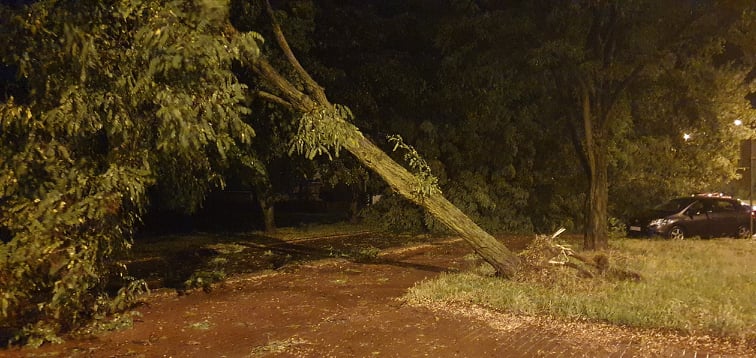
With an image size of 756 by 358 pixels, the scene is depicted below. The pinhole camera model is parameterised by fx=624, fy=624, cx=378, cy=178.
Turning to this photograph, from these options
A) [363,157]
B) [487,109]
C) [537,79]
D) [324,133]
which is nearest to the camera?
[324,133]

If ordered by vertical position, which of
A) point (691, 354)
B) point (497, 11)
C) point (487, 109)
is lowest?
point (691, 354)

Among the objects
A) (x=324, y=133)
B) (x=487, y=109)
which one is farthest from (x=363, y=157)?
(x=487, y=109)

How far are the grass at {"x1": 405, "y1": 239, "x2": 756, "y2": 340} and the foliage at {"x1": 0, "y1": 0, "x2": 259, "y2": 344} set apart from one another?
3.95 m

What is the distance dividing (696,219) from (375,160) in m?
12.0

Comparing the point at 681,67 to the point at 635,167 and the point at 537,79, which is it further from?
the point at 635,167

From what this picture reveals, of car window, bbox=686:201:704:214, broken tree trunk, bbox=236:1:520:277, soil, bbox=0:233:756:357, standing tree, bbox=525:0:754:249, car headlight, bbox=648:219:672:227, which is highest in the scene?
standing tree, bbox=525:0:754:249

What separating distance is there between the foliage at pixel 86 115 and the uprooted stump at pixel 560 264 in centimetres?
500

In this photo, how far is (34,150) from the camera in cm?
633

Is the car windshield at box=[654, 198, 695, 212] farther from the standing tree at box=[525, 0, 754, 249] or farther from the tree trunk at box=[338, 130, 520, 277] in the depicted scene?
the tree trunk at box=[338, 130, 520, 277]

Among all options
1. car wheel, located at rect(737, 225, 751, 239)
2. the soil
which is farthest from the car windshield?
the soil

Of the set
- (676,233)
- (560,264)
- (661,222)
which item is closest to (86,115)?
(560,264)

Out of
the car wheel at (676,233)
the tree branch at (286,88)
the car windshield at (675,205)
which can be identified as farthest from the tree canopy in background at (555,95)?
the tree branch at (286,88)

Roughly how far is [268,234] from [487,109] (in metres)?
7.20

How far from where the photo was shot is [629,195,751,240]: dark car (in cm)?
1683
